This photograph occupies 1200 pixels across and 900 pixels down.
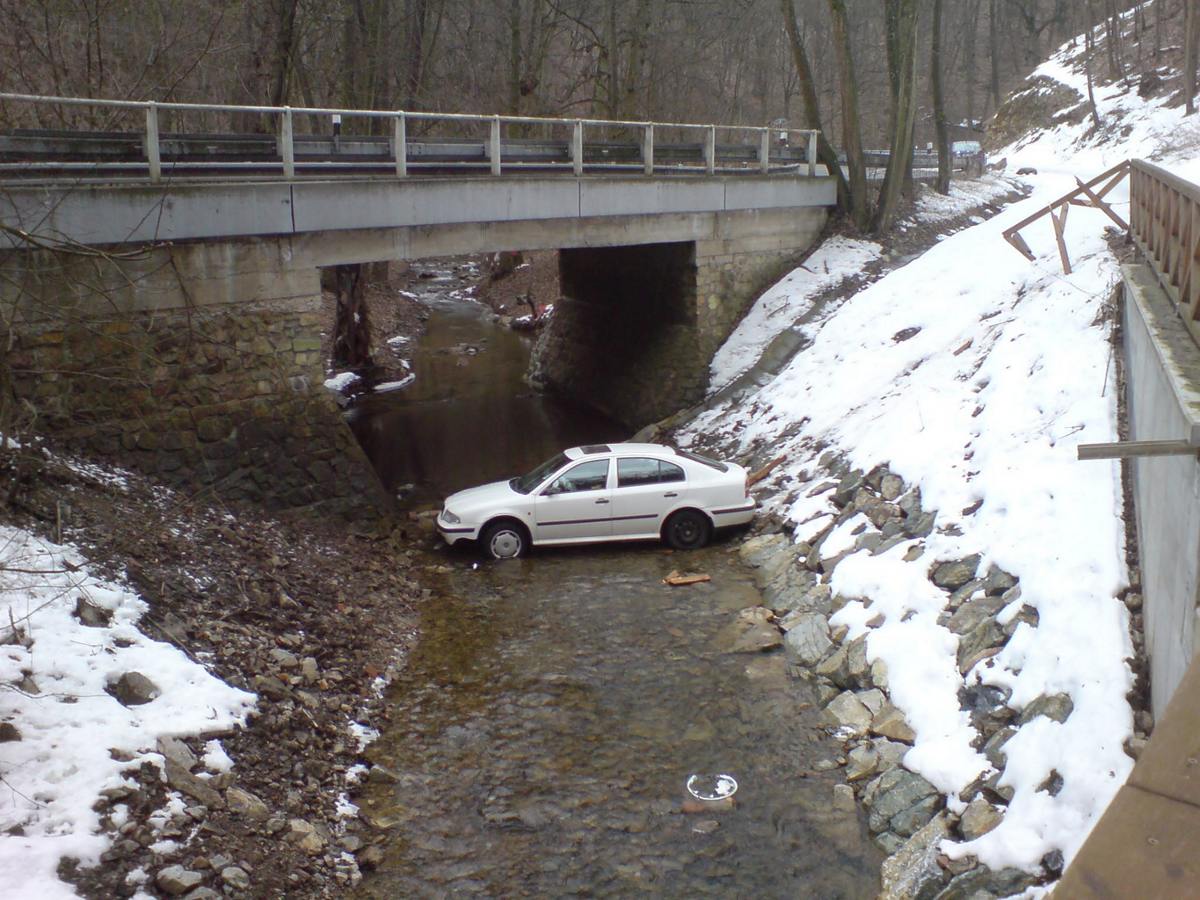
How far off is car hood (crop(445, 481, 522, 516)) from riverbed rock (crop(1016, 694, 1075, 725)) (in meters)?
7.42

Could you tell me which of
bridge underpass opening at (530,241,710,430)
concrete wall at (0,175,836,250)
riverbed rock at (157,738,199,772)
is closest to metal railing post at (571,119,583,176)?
concrete wall at (0,175,836,250)

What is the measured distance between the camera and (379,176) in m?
15.6

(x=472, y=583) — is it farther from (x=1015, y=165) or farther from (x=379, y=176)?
(x=1015, y=165)

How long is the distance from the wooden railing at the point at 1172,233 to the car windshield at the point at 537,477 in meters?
7.33

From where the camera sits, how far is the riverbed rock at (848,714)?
8.80m

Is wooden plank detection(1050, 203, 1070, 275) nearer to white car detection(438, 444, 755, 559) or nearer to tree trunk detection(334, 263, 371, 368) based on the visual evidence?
white car detection(438, 444, 755, 559)

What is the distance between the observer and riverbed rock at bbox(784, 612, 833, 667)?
33.4 ft

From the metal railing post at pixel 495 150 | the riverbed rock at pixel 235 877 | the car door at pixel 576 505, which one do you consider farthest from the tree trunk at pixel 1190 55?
the riverbed rock at pixel 235 877

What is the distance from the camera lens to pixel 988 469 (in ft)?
35.0

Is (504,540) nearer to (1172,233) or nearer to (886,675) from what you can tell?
(886,675)

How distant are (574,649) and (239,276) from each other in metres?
6.59

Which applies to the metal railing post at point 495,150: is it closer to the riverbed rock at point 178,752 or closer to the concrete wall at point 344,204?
the concrete wall at point 344,204

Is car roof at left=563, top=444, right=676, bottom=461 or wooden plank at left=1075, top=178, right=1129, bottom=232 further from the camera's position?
wooden plank at left=1075, top=178, right=1129, bottom=232

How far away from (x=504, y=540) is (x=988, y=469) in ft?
19.8
